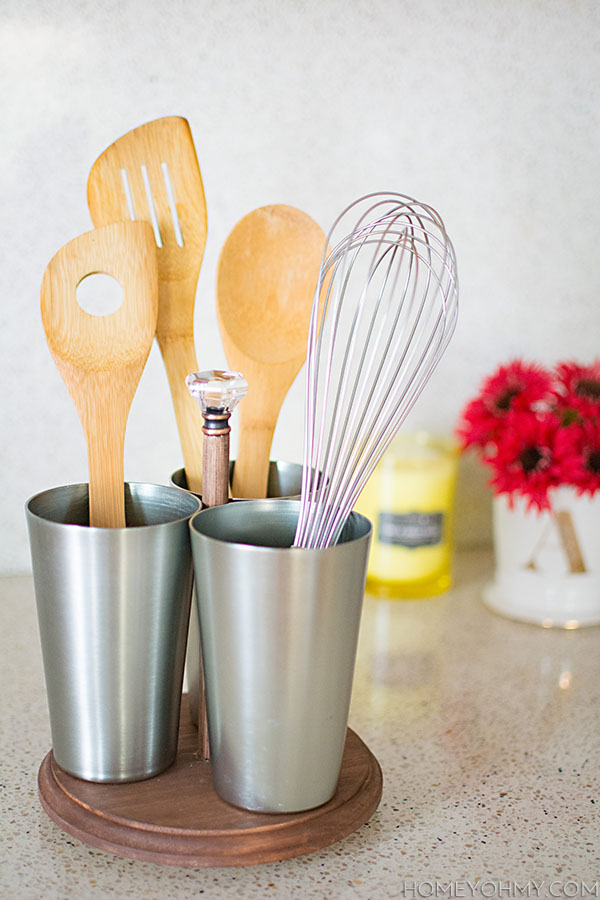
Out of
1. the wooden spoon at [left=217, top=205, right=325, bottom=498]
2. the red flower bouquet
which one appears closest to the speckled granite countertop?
the red flower bouquet

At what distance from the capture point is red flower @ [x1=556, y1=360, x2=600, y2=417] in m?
0.71

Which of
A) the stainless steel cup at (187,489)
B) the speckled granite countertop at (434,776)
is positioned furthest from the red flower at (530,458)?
the stainless steel cup at (187,489)

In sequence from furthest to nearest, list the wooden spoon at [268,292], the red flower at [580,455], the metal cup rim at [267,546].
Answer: the red flower at [580,455], the wooden spoon at [268,292], the metal cup rim at [267,546]

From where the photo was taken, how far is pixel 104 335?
0.42 metres

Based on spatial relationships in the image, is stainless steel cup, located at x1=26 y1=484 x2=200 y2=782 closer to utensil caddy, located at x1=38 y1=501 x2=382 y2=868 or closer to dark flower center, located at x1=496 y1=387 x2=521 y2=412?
utensil caddy, located at x1=38 y1=501 x2=382 y2=868

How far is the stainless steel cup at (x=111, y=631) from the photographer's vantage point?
0.39 m

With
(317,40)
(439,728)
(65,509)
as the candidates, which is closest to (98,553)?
(65,509)

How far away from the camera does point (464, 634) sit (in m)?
0.71

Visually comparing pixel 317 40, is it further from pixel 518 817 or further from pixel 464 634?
pixel 518 817

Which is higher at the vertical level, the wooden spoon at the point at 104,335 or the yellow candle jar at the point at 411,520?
the wooden spoon at the point at 104,335

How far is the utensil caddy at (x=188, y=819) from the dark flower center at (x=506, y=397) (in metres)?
0.38

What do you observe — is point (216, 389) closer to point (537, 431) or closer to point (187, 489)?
point (187, 489)

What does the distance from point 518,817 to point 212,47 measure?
1.97ft

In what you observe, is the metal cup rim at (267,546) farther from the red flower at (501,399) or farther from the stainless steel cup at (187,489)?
the red flower at (501,399)
